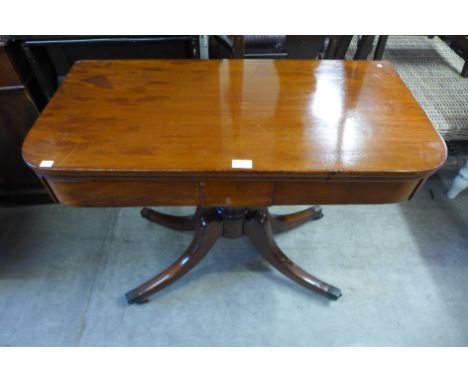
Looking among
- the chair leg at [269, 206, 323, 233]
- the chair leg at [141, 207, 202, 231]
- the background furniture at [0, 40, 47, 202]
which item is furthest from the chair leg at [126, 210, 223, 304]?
the background furniture at [0, 40, 47, 202]

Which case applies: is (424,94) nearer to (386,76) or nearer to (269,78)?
(386,76)

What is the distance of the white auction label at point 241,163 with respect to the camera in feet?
2.05

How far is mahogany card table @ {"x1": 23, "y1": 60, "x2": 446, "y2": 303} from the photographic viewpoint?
628 mm

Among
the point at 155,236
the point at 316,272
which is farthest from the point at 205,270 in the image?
the point at 316,272

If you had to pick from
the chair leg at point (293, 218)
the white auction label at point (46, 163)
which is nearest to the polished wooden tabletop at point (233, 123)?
the white auction label at point (46, 163)

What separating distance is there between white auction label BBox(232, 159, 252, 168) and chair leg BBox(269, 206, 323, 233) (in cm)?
68

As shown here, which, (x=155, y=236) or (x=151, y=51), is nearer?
(x=151, y=51)

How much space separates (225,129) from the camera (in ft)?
2.35

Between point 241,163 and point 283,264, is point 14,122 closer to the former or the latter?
point 241,163

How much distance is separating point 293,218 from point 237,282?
0.36 meters

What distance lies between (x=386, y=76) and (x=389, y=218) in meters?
0.74

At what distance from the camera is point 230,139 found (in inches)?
27.1

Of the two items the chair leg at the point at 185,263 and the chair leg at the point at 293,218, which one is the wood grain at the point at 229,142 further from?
the chair leg at the point at 293,218

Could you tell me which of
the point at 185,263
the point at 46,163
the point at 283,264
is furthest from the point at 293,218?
the point at 46,163
